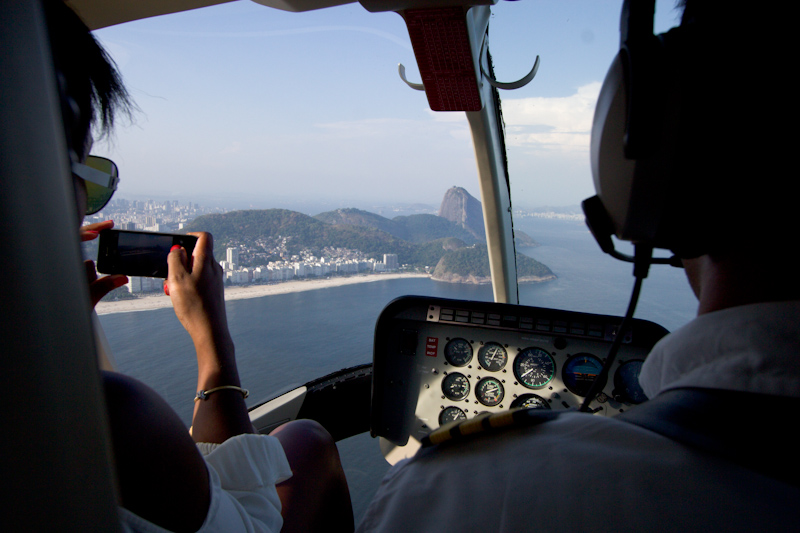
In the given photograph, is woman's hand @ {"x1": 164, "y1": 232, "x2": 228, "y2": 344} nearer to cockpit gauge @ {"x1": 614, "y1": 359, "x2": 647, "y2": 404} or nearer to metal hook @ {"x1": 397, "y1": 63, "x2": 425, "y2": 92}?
metal hook @ {"x1": 397, "y1": 63, "x2": 425, "y2": 92}

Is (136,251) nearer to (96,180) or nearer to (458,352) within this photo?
(96,180)

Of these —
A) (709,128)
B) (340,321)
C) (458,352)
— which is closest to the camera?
(709,128)

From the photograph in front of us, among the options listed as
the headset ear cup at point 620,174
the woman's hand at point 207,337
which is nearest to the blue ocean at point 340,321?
the woman's hand at point 207,337

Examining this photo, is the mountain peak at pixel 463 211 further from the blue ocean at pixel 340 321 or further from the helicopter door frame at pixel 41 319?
the helicopter door frame at pixel 41 319

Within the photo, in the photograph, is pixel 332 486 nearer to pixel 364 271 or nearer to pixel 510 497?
pixel 510 497

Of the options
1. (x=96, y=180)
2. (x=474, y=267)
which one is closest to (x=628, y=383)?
(x=474, y=267)
